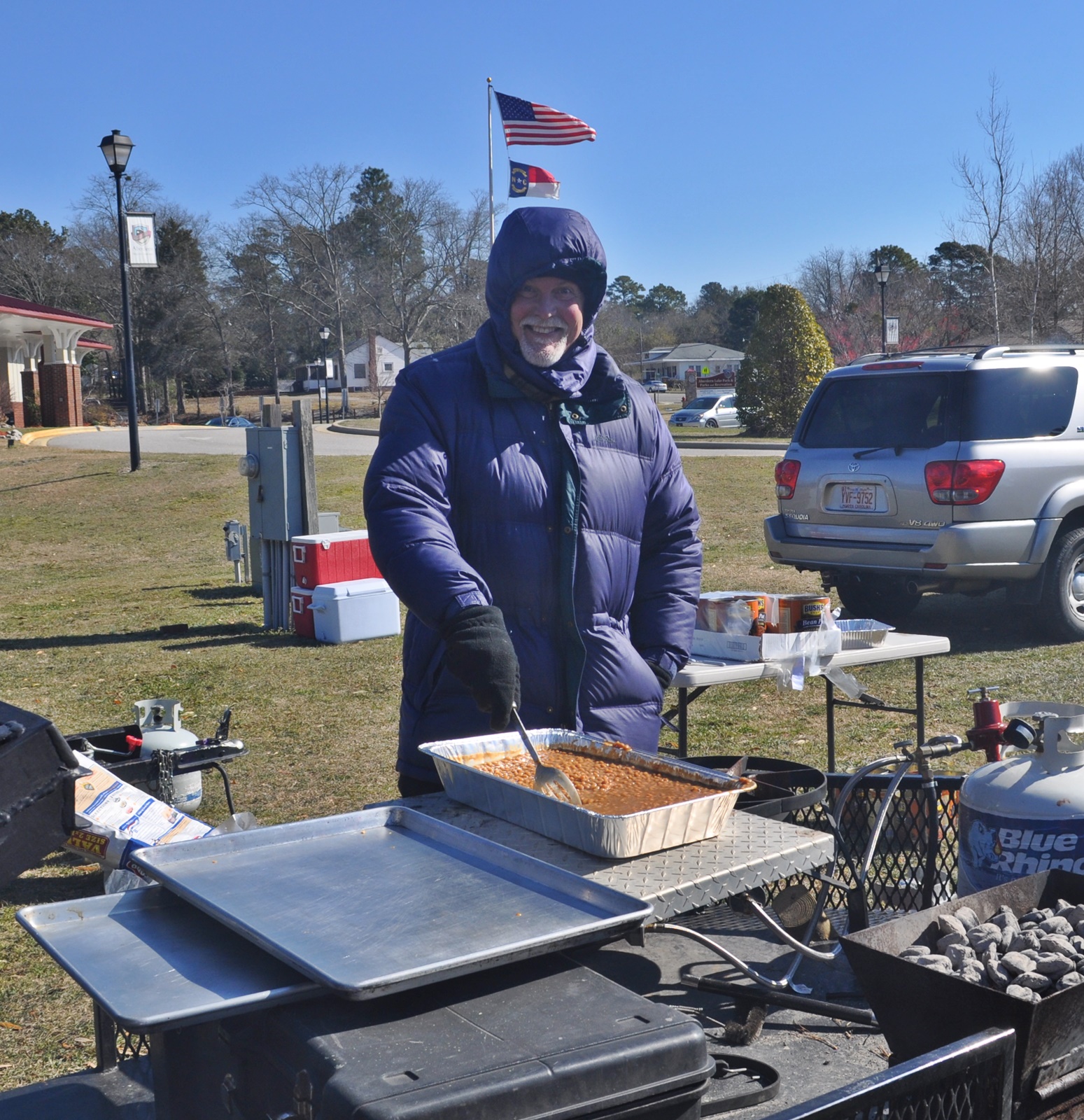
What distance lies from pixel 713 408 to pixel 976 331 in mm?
10537

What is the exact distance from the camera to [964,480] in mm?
7941

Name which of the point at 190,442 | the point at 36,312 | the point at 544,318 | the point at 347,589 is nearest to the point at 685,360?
the point at 36,312

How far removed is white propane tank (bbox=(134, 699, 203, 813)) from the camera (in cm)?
529

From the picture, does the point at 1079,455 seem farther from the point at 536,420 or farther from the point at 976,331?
the point at 976,331

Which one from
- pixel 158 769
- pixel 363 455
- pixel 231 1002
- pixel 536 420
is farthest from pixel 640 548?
pixel 363 455

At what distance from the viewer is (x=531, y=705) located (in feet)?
8.64

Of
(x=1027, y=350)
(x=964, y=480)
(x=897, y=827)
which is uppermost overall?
(x=1027, y=350)

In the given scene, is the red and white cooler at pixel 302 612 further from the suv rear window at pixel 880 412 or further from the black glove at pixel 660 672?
the black glove at pixel 660 672

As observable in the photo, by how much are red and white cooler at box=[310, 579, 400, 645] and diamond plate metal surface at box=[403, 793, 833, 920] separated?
25.1ft

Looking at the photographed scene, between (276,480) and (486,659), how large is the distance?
8388 millimetres

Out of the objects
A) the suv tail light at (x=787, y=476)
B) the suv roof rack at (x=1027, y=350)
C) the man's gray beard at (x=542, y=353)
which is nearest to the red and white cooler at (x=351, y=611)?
the suv tail light at (x=787, y=476)

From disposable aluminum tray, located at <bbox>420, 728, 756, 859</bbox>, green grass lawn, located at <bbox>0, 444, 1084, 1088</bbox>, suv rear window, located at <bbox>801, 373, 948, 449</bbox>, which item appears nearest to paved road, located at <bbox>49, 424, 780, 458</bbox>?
green grass lawn, located at <bbox>0, 444, 1084, 1088</bbox>

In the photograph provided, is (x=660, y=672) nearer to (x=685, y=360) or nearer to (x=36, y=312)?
(x=36, y=312)

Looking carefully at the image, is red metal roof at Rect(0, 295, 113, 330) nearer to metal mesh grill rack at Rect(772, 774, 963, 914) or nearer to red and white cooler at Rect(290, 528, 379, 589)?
red and white cooler at Rect(290, 528, 379, 589)
